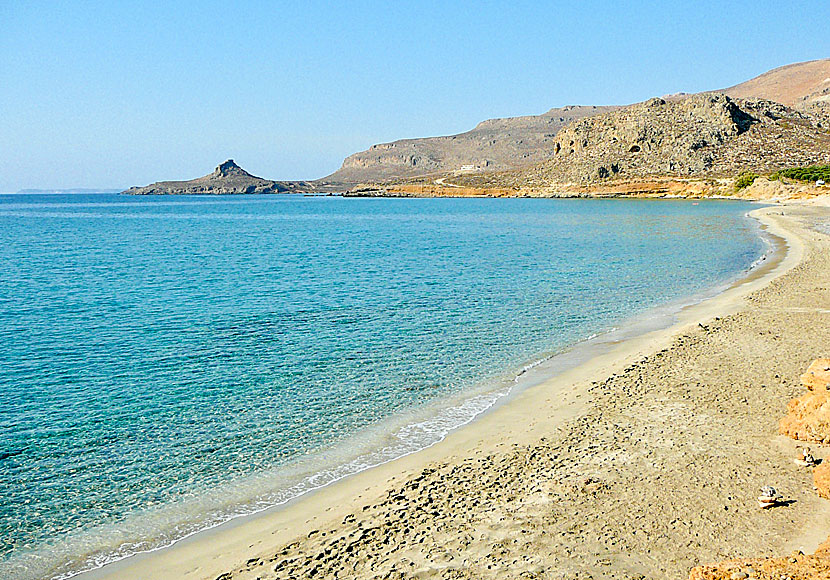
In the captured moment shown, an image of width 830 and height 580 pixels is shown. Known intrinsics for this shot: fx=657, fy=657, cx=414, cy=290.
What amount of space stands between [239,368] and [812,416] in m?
9.70

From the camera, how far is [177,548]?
667 centimetres

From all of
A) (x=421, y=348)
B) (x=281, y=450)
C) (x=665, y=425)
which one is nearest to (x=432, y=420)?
(x=281, y=450)

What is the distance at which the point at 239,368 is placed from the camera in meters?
13.0

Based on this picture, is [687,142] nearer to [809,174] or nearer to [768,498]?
[809,174]

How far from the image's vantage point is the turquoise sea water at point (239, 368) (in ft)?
25.3

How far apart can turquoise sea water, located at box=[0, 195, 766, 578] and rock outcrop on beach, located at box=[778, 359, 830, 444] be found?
436 cm

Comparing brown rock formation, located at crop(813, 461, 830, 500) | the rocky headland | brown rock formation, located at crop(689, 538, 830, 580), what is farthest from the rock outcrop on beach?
→ the rocky headland

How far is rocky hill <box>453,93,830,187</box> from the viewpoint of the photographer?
112688mm

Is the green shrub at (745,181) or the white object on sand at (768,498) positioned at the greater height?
the green shrub at (745,181)

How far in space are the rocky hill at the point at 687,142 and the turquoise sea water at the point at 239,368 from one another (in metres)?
92.9

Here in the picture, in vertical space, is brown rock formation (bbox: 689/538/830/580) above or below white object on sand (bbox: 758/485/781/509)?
above

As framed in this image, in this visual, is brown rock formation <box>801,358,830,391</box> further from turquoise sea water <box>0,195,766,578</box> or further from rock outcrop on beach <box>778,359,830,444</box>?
turquoise sea water <box>0,195,766,578</box>

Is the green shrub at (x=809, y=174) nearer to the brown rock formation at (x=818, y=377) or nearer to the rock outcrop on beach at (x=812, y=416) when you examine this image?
the brown rock formation at (x=818, y=377)

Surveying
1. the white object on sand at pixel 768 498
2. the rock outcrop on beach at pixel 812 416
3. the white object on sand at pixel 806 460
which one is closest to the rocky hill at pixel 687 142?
the rock outcrop on beach at pixel 812 416
